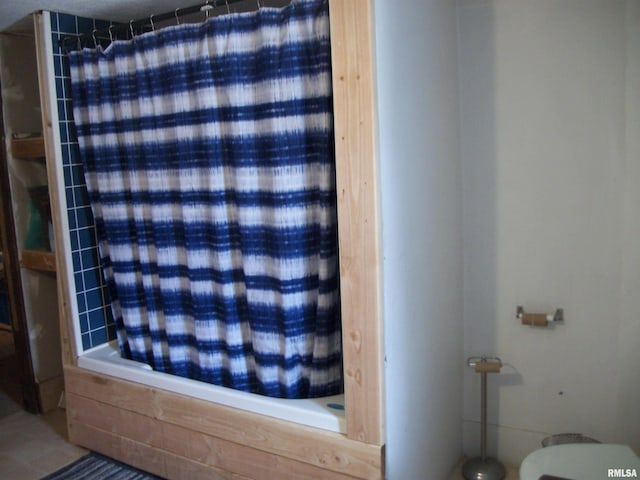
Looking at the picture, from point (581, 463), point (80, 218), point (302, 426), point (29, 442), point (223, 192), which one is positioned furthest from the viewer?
point (29, 442)

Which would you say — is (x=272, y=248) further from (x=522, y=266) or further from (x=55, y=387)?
(x=55, y=387)

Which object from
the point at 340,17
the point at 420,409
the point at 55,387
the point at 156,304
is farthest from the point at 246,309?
the point at 55,387

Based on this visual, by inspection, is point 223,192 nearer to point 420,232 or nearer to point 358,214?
point 358,214

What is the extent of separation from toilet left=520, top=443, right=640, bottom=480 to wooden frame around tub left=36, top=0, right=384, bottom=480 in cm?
46

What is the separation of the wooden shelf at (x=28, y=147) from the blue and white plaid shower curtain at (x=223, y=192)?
390 millimetres

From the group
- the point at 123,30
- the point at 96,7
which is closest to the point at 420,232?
the point at 123,30

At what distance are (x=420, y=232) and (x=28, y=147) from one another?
1.97 meters

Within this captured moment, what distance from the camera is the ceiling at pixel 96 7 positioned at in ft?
6.97

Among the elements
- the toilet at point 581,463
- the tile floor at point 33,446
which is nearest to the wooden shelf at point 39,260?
the tile floor at point 33,446

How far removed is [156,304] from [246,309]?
18.2 inches

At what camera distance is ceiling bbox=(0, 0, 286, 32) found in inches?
83.7

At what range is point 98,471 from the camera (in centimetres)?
222

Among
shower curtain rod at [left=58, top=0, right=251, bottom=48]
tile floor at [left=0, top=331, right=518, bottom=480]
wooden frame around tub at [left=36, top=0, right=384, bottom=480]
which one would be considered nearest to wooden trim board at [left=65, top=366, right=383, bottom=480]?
wooden frame around tub at [left=36, top=0, right=384, bottom=480]

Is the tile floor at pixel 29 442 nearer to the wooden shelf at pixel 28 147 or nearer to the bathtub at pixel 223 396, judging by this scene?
the bathtub at pixel 223 396
